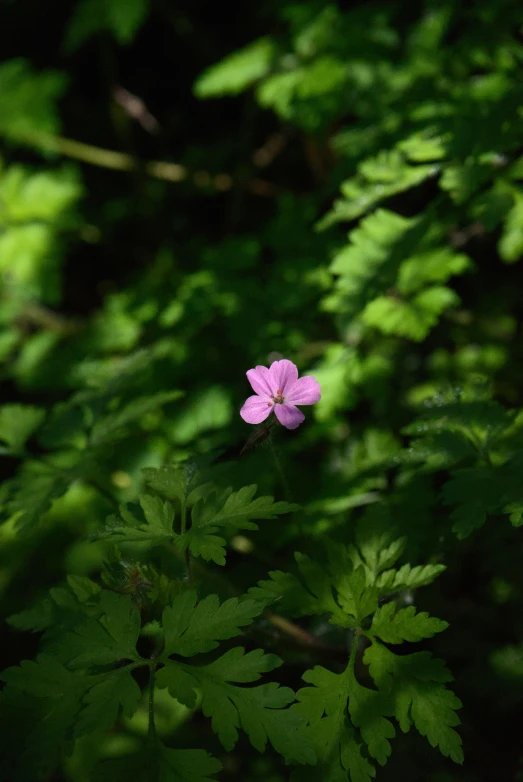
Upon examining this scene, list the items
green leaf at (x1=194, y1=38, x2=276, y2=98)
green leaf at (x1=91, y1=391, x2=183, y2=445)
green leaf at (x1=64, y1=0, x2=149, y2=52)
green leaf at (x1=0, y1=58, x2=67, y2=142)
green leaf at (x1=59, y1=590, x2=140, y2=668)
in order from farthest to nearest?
green leaf at (x1=0, y1=58, x2=67, y2=142) → green leaf at (x1=64, y1=0, x2=149, y2=52) → green leaf at (x1=194, y1=38, x2=276, y2=98) → green leaf at (x1=91, y1=391, x2=183, y2=445) → green leaf at (x1=59, y1=590, x2=140, y2=668)

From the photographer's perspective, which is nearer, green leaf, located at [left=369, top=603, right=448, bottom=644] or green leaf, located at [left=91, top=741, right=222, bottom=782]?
green leaf, located at [left=91, top=741, right=222, bottom=782]

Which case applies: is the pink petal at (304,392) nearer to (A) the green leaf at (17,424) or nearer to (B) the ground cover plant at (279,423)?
(B) the ground cover plant at (279,423)

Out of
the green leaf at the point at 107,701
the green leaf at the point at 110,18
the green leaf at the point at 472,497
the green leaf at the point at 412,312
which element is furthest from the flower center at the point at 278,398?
the green leaf at the point at 110,18

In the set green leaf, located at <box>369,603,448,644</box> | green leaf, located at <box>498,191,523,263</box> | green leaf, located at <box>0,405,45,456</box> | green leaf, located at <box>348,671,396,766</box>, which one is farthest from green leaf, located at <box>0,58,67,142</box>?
green leaf, located at <box>348,671,396,766</box>

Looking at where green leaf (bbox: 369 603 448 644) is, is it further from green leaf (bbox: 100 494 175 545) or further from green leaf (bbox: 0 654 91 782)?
green leaf (bbox: 0 654 91 782)

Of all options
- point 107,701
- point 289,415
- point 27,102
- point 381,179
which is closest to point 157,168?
point 27,102

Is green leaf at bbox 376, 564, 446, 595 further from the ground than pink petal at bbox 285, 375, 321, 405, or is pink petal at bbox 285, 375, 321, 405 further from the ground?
pink petal at bbox 285, 375, 321, 405

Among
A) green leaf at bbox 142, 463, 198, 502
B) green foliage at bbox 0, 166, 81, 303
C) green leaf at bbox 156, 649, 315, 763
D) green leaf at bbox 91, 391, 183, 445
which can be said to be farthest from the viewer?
green foliage at bbox 0, 166, 81, 303

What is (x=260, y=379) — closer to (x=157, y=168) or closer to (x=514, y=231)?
(x=514, y=231)
